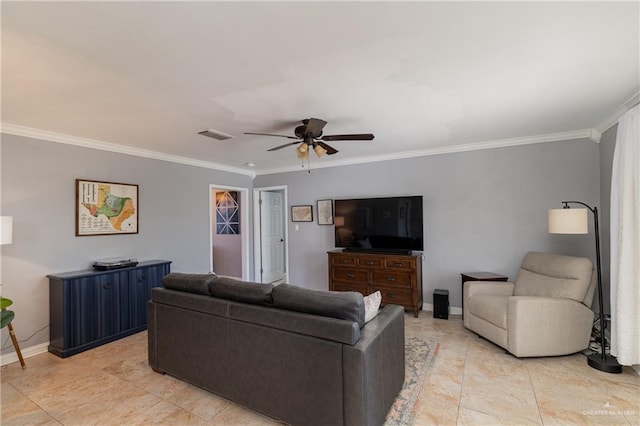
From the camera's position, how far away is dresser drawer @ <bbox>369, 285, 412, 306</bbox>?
4.07 metres

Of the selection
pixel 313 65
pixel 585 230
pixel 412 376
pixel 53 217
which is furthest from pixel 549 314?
pixel 53 217

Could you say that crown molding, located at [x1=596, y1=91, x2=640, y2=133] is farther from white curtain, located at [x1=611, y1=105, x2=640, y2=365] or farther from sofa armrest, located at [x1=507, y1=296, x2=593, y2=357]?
sofa armrest, located at [x1=507, y1=296, x2=593, y2=357]

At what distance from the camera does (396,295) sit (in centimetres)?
413

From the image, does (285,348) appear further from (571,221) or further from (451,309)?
(451,309)

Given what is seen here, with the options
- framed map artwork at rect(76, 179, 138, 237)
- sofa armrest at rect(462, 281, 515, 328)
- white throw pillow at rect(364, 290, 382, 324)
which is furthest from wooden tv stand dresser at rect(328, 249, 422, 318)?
framed map artwork at rect(76, 179, 138, 237)

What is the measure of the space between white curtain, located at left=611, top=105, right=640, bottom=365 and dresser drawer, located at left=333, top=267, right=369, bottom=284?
2585 mm

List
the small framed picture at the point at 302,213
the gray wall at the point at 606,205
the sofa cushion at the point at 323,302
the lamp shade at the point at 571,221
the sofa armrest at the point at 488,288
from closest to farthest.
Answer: the sofa cushion at the point at 323,302 → the lamp shade at the point at 571,221 → the gray wall at the point at 606,205 → the sofa armrest at the point at 488,288 → the small framed picture at the point at 302,213

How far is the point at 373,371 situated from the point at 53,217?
3.73 metres

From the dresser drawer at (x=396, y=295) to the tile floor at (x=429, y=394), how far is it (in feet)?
3.40

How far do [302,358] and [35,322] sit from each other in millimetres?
3246

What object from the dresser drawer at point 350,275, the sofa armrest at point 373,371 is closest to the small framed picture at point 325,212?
the dresser drawer at point 350,275

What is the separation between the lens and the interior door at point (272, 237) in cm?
612

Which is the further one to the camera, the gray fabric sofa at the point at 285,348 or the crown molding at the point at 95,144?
the crown molding at the point at 95,144

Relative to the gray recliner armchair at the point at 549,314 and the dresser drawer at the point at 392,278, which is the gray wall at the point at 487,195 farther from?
the gray recliner armchair at the point at 549,314
